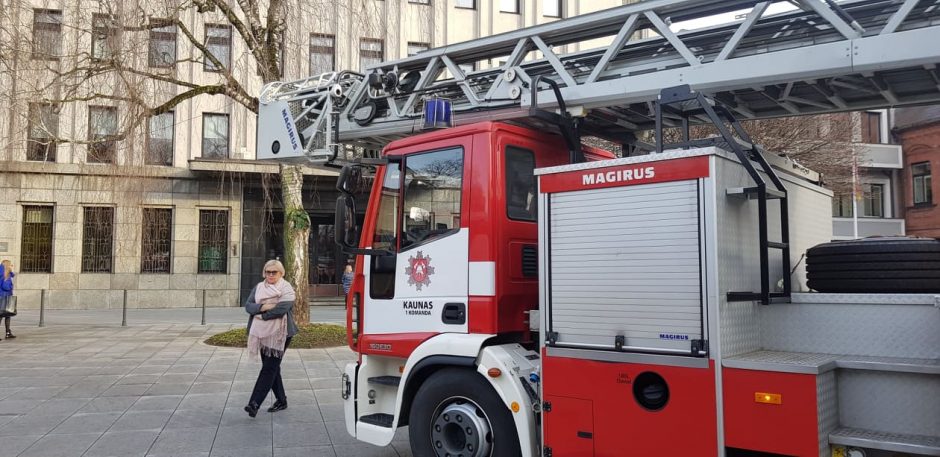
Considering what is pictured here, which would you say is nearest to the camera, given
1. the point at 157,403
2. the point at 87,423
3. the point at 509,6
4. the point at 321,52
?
the point at 87,423

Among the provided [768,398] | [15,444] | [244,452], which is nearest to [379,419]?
[244,452]

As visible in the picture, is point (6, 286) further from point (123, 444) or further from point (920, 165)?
point (920, 165)

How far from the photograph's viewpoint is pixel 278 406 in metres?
7.69

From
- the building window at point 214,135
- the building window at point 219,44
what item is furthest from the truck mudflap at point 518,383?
the building window at point 214,135

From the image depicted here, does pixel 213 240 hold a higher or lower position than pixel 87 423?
higher

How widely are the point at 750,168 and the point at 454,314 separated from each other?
212 centimetres

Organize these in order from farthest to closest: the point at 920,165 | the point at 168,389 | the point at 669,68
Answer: the point at 920,165, the point at 168,389, the point at 669,68

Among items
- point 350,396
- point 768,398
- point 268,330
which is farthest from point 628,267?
point 268,330

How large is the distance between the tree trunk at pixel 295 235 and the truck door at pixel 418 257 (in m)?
8.25

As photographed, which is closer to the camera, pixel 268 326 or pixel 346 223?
pixel 346 223

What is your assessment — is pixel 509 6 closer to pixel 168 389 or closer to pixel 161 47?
pixel 161 47

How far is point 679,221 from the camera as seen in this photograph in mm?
3561

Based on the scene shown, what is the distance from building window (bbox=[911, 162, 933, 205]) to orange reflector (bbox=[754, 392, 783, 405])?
38.3m

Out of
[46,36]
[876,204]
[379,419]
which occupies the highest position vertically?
[46,36]
